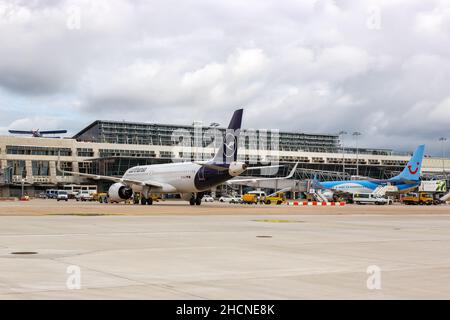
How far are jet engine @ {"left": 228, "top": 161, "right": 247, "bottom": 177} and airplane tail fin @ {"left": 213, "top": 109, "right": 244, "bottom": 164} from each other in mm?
1097

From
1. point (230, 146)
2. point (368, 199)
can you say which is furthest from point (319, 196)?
point (230, 146)

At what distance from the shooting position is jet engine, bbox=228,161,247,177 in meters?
63.1

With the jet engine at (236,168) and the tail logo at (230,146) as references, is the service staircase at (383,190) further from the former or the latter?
the jet engine at (236,168)

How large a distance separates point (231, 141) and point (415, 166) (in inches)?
2346

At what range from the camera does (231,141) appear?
6456cm

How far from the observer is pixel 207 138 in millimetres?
188500

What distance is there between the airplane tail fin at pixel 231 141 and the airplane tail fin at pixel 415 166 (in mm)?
56768

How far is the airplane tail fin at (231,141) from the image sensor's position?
63781 millimetres

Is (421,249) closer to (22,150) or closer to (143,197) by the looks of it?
(143,197)

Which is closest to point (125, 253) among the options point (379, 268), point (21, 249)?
point (21, 249)

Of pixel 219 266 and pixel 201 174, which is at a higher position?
pixel 201 174
